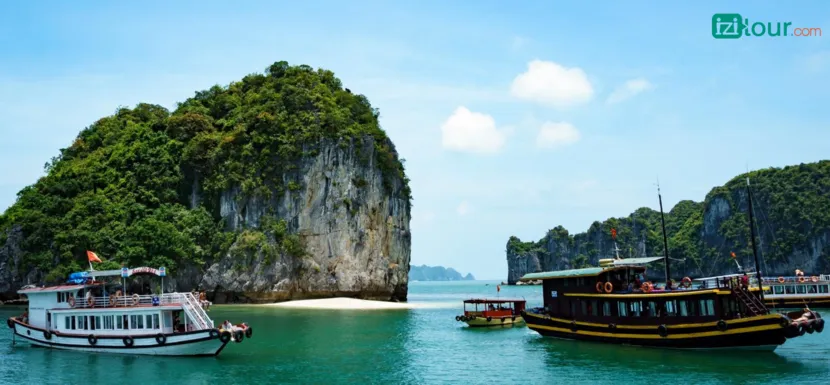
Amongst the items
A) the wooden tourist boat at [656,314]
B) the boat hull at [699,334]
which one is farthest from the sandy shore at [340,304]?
the boat hull at [699,334]

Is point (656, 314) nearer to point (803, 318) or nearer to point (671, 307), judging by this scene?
point (671, 307)

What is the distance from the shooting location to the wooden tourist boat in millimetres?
29672

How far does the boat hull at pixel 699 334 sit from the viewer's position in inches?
1153

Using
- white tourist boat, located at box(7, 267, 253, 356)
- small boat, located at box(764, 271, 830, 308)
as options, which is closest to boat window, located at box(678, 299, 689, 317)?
white tourist boat, located at box(7, 267, 253, 356)

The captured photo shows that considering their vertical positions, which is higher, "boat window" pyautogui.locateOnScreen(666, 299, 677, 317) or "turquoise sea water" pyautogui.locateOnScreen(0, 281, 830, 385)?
"boat window" pyautogui.locateOnScreen(666, 299, 677, 317)

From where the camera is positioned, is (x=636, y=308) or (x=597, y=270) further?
(x=597, y=270)

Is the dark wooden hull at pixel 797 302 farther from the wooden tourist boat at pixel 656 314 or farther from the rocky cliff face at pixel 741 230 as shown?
the rocky cliff face at pixel 741 230

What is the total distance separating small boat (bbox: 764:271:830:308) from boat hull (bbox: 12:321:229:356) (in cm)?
4566

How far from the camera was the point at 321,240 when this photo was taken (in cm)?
7300

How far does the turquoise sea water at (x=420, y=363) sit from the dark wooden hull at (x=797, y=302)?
19.2 metres

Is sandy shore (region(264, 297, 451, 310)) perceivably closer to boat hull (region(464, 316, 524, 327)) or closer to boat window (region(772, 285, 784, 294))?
boat hull (region(464, 316, 524, 327))

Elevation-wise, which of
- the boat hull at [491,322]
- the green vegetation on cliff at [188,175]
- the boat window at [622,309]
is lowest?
the boat hull at [491,322]

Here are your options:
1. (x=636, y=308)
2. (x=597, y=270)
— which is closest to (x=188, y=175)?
(x=597, y=270)

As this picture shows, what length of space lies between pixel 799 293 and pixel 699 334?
3206 centimetres
